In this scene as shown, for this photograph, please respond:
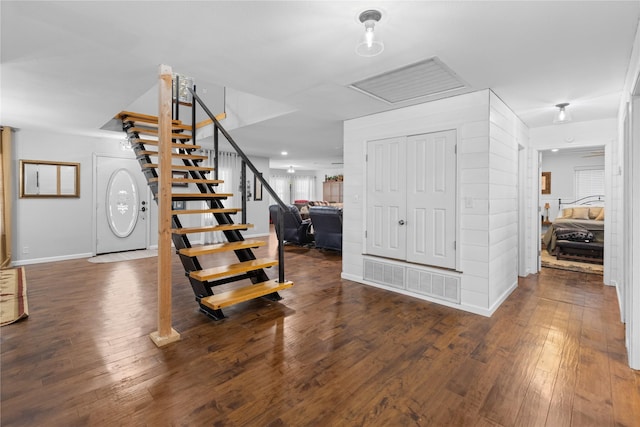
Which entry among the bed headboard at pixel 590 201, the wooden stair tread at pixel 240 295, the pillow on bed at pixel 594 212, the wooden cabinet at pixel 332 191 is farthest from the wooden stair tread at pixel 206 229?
the wooden cabinet at pixel 332 191

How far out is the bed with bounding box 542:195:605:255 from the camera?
557 centimetres

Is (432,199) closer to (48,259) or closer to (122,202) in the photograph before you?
(122,202)

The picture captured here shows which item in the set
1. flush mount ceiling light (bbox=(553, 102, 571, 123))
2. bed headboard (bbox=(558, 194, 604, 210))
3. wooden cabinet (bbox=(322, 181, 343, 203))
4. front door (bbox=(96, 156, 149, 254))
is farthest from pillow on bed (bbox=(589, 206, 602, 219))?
front door (bbox=(96, 156, 149, 254))

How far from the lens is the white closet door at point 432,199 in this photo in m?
3.42

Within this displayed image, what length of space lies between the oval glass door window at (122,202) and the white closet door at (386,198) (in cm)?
511

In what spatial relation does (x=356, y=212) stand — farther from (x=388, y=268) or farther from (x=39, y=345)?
(x=39, y=345)

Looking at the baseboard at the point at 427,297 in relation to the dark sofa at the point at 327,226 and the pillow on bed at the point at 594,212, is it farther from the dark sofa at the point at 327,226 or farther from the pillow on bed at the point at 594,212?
the pillow on bed at the point at 594,212

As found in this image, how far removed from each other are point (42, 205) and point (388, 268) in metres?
6.05

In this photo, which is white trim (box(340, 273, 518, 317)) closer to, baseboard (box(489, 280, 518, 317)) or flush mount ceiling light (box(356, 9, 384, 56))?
baseboard (box(489, 280, 518, 317))

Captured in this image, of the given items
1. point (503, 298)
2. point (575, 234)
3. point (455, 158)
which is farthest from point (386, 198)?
point (575, 234)

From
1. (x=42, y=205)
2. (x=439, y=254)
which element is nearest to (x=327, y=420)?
(x=439, y=254)

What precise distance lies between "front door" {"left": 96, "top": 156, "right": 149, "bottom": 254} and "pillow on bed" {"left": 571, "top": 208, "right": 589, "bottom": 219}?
374 inches

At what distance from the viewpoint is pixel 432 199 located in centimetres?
357

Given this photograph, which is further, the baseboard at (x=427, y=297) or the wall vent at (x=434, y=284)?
the wall vent at (x=434, y=284)
